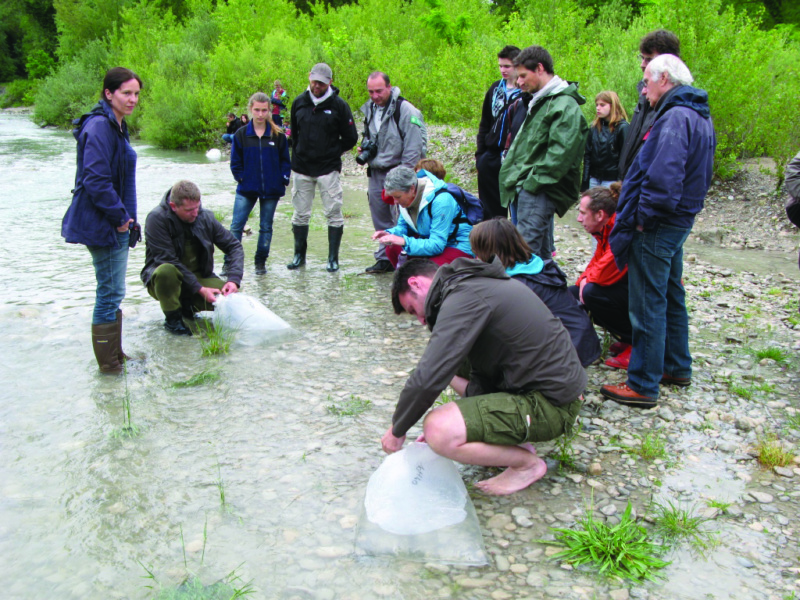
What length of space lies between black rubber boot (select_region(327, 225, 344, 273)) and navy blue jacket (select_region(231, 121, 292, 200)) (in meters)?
0.77

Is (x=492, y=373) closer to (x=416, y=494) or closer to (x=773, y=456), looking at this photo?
(x=416, y=494)

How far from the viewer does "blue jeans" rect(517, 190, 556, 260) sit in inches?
196

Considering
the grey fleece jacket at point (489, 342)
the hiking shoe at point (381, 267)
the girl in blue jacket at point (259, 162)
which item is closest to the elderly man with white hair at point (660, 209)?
the grey fleece jacket at point (489, 342)

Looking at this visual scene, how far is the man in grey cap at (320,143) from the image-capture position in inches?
276

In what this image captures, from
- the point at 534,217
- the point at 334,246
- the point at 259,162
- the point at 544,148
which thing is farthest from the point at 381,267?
the point at 544,148

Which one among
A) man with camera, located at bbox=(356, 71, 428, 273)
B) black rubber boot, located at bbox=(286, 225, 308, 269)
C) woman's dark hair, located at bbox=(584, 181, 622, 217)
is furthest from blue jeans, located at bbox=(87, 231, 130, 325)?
woman's dark hair, located at bbox=(584, 181, 622, 217)

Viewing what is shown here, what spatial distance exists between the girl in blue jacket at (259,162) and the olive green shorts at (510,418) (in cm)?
438

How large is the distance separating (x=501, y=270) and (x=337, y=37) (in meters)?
24.7

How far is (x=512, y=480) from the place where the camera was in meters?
3.25

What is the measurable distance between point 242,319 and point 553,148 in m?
2.80

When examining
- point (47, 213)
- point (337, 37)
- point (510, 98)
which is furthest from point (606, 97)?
point (337, 37)

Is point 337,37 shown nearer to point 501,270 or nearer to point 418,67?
point 418,67

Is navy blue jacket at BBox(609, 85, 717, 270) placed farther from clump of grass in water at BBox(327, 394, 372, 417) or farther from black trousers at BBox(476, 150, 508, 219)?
black trousers at BBox(476, 150, 508, 219)

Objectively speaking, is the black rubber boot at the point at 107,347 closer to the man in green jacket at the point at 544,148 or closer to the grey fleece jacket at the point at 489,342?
the grey fleece jacket at the point at 489,342
